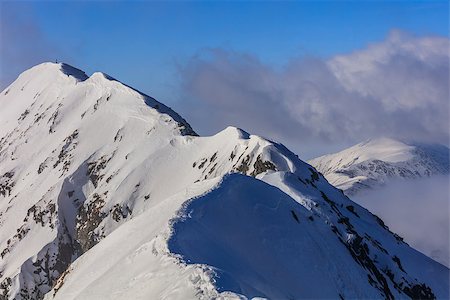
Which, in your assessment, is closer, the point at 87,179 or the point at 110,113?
the point at 87,179

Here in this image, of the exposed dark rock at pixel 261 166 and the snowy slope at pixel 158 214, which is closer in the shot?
the snowy slope at pixel 158 214

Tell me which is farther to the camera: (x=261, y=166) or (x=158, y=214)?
(x=261, y=166)

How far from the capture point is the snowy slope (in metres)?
42.1

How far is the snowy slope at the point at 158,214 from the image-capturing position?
42125 mm

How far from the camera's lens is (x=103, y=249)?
55.3 metres

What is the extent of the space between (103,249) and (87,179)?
62066mm

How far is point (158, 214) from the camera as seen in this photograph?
177 ft

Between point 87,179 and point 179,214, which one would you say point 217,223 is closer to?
point 179,214

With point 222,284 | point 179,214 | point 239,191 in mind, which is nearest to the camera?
point 222,284

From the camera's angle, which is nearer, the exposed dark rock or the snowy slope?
the snowy slope

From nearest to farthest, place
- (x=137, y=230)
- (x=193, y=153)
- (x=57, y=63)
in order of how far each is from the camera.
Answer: (x=137, y=230) < (x=193, y=153) < (x=57, y=63)

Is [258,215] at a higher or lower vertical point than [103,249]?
higher

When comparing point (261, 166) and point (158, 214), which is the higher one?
point (261, 166)

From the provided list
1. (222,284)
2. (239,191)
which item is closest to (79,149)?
(239,191)
